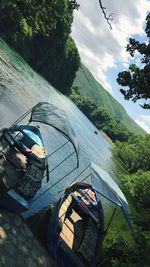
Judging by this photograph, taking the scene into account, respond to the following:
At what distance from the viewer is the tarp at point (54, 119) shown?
60.2 ft

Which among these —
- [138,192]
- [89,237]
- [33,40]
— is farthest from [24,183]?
[33,40]

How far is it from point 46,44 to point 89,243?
315 feet

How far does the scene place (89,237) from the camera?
16.6m

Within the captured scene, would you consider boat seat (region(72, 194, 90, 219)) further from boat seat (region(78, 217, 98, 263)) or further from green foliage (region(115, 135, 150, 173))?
green foliage (region(115, 135, 150, 173))

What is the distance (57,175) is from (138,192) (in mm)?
10562

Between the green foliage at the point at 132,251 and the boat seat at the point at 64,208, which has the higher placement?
the boat seat at the point at 64,208

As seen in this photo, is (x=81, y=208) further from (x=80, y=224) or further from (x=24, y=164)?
(x=24, y=164)

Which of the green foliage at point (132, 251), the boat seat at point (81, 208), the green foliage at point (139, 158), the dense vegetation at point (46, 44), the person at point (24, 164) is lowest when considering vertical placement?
the green foliage at point (139, 158)

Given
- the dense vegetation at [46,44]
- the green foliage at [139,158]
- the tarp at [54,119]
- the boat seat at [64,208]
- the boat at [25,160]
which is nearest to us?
the boat at [25,160]

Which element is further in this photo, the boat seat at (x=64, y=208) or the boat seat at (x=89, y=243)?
the boat seat at (x=64, y=208)

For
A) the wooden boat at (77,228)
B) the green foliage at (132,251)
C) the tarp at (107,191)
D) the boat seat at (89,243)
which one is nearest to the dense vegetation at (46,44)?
the wooden boat at (77,228)

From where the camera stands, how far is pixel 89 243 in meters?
16.1

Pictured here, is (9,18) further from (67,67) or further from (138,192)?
(138,192)

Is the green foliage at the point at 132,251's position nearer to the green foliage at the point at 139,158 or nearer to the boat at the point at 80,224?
the boat at the point at 80,224
